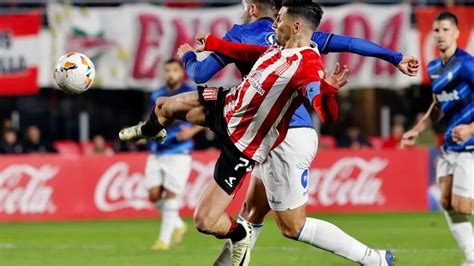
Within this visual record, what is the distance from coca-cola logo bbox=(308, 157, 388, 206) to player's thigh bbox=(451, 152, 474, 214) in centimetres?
852

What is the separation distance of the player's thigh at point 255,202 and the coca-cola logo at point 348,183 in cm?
987

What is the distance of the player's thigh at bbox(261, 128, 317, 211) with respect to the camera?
8.40 m

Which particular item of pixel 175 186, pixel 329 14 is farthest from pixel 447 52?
pixel 329 14

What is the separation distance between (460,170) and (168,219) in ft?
13.7

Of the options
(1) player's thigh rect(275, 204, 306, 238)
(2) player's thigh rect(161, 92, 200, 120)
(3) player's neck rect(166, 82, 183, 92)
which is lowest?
(3) player's neck rect(166, 82, 183, 92)

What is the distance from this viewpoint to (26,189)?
59.5 ft

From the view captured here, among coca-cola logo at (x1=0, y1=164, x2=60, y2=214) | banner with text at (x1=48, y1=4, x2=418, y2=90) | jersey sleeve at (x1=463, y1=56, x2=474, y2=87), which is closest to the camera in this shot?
jersey sleeve at (x1=463, y1=56, x2=474, y2=87)

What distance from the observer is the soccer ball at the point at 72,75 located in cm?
909

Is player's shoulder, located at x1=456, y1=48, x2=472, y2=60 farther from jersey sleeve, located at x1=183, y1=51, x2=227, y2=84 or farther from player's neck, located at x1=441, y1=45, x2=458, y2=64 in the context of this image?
jersey sleeve, located at x1=183, y1=51, x2=227, y2=84

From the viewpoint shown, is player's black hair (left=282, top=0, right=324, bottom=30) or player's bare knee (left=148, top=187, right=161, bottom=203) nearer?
player's black hair (left=282, top=0, right=324, bottom=30)

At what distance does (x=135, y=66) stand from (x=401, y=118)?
559 cm

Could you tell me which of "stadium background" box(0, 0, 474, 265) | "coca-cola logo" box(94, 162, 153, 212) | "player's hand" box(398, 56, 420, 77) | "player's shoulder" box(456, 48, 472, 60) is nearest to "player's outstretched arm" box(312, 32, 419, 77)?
"player's hand" box(398, 56, 420, 77)

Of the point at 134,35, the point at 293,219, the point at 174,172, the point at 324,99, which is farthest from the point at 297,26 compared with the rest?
the point at 134,35

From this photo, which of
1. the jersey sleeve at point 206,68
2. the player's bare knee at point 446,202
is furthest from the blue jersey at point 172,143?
the jersey sleeve at point 206,68
